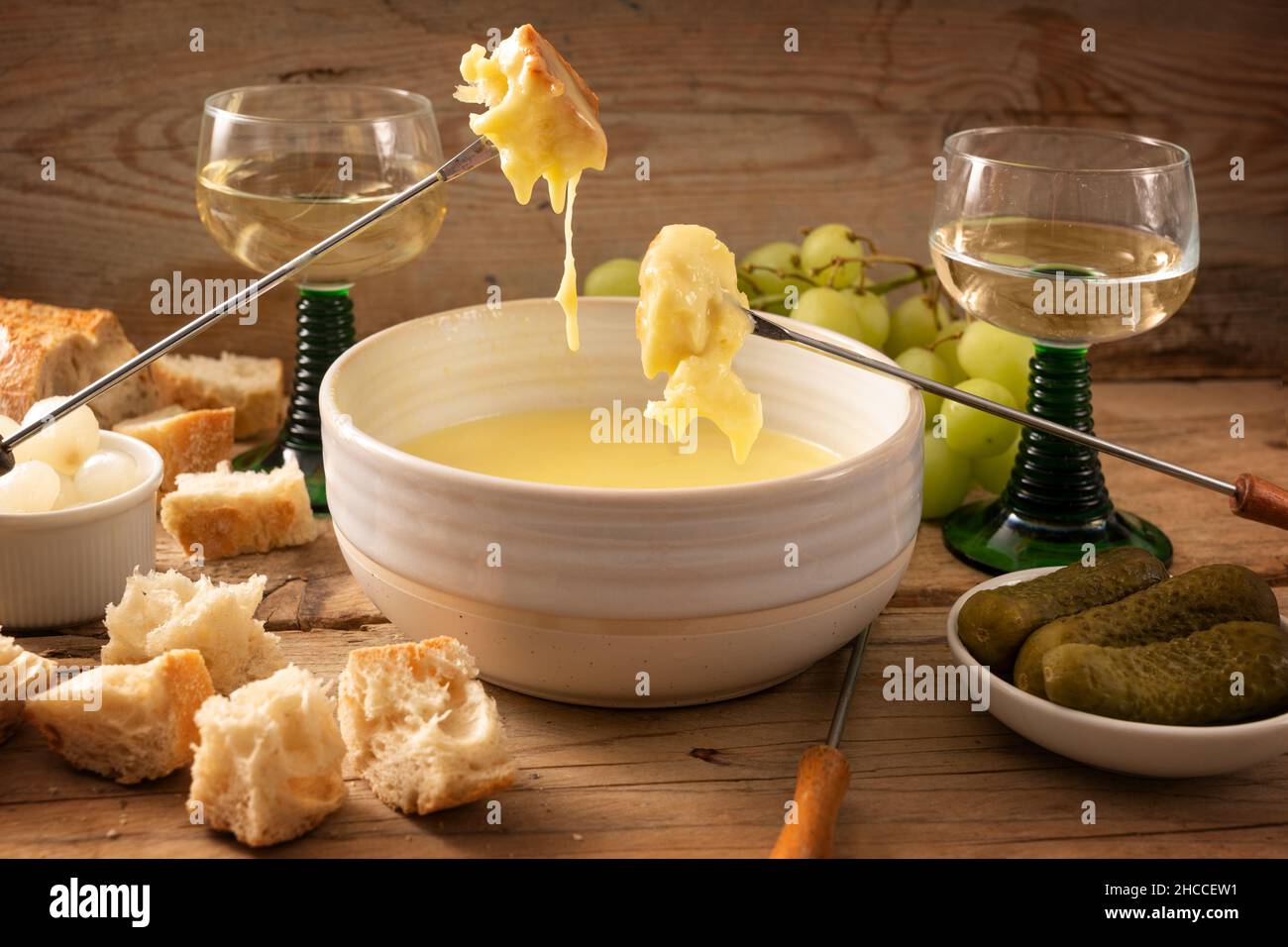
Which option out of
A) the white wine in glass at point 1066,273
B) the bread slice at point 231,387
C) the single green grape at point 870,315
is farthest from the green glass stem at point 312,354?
the white wine in glass at point 1066,273

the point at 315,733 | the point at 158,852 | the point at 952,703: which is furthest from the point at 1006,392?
the point at 158,852

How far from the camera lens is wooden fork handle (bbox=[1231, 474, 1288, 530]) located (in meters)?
1.22

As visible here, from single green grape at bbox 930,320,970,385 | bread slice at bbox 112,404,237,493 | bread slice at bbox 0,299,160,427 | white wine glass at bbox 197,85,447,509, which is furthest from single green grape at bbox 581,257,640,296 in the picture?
bread slice at bbox 0,299,160,427

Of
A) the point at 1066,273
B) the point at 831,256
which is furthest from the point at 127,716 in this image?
the point at 831,256

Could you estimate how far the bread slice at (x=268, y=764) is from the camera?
1058mm

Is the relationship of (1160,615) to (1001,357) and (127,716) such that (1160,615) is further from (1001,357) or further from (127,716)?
(127,716)

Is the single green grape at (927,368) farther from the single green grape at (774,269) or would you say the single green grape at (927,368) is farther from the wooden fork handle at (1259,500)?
the wooden fork handle at (1259,500)

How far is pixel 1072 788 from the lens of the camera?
1166mm

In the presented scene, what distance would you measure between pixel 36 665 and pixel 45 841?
186 mm

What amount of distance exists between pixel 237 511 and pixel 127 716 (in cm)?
47

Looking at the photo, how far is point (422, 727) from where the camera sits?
111 cm

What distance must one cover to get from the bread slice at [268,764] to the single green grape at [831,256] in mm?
1015

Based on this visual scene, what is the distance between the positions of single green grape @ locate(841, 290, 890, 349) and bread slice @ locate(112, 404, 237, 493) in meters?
0.81

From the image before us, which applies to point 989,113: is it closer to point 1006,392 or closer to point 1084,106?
point 1084,106
